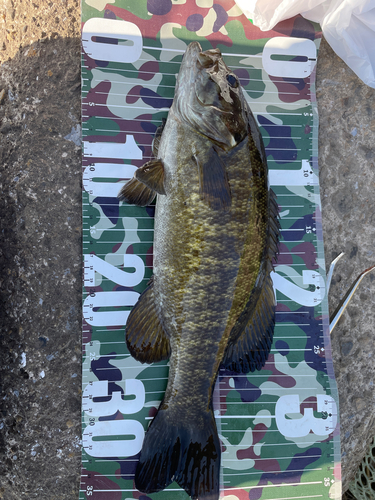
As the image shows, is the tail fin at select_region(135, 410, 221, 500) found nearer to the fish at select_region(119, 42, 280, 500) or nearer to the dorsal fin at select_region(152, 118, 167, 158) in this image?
the fish at select_region(119, 42, 280, 500)

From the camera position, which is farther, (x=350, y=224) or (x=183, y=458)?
(x=350, y=224)

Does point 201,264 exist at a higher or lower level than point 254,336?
higher

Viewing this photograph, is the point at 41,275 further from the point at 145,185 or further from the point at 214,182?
the point at 214,182

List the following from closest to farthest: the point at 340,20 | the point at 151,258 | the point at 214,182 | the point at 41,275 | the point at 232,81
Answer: the point at 214,182, the point at 232,81, the point at 41,275, the point at 151,258, the point at 340,20

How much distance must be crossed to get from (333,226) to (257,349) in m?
1.08

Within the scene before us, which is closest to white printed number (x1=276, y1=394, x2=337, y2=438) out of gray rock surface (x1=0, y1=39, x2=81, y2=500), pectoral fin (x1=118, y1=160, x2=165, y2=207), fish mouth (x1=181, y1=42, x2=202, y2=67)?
gray rock surface (x1=0, y1=39, x2=81, y2=500)

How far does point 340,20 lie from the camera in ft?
7.82

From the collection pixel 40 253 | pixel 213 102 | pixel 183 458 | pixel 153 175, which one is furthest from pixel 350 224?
pixel 40 253

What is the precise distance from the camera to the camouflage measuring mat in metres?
2.18

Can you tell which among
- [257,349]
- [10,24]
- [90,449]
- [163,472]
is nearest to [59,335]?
[90,449]

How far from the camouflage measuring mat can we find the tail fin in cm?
18

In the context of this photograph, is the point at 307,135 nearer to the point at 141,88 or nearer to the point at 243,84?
the point at 243,84

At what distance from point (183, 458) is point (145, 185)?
164 cm

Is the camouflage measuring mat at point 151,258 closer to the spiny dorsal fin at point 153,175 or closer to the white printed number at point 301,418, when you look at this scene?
the white printed number at point 301,418
